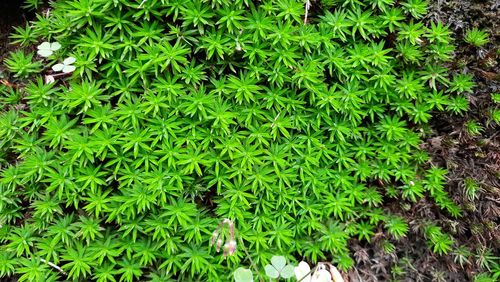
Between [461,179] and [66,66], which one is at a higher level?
[66,66]

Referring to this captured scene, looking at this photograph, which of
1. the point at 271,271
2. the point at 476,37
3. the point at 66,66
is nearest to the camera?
the point at 271,271

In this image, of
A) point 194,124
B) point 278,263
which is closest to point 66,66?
point 194,124

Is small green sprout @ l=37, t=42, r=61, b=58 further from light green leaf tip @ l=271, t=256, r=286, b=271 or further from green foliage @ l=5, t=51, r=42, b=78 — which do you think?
light green leaf tip @ l=271, t=256, r=286, b=271

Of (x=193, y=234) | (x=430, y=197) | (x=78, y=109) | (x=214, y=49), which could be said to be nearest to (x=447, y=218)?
(x=430, y=197)

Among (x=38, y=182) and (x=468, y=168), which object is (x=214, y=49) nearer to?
(x=38, y=182)

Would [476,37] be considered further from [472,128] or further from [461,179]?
[461,179]

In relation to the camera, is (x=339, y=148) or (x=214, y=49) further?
(x=339, y=148)

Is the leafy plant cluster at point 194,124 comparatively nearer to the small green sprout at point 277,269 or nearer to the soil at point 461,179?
the soil at point 461,179
